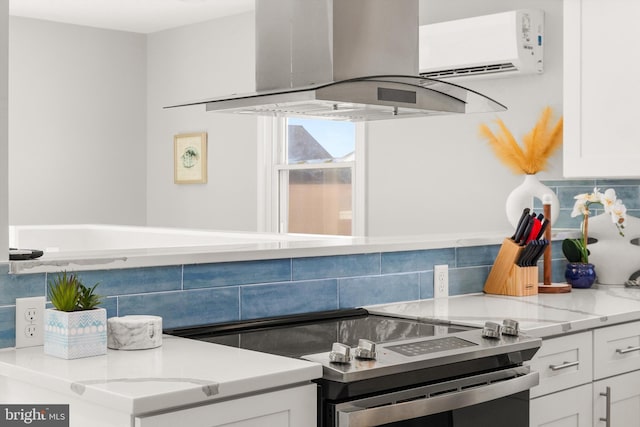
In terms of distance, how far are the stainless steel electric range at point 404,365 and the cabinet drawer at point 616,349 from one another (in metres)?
0.50

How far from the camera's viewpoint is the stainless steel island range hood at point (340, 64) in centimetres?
239

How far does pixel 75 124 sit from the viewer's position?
6.69 metres

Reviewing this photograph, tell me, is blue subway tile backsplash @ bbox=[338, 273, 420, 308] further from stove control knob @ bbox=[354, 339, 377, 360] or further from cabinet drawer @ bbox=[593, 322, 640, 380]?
stove control knob @ bbox=[354, 339, 377, 360]

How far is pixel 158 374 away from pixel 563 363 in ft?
4.40

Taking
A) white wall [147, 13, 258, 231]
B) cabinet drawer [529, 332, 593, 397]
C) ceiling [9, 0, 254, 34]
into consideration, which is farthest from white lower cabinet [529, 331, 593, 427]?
ceiling [9, 0, 254, 34]

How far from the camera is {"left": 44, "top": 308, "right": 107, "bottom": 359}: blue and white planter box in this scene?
72.9 inches

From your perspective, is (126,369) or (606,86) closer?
(126,369)

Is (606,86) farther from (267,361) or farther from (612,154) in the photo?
(267,361)

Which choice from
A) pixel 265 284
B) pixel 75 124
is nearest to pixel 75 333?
pixel 265 284

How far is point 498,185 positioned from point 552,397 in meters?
2.14

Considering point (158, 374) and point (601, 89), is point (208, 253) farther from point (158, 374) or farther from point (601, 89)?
point (601, 89)

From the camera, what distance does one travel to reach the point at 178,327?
2.26m

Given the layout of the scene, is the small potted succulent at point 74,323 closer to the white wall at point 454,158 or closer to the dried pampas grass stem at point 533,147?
the dried pampas grass stem at point 533,147

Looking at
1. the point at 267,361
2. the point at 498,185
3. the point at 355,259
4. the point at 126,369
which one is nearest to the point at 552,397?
the point at 355,259
